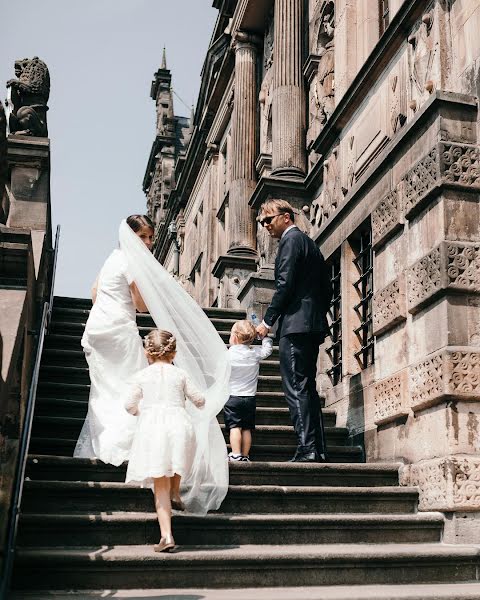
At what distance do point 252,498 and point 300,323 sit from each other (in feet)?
5.56

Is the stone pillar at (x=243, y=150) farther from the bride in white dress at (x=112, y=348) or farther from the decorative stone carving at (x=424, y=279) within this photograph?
the decorative stone carving at (x=424, y=279)

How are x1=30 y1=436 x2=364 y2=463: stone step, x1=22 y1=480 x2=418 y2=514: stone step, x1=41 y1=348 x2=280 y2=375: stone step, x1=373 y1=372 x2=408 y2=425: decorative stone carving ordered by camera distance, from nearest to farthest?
x1=22 y1=480 x2=418 y2=514: stone step < x1=373 y1=372 x2=408 y2=425: decorative stone carving < x1=30 y1=436 x2=364 y2=463: stone step < x1=41 y1=348 x2=280 y2=375: stone step

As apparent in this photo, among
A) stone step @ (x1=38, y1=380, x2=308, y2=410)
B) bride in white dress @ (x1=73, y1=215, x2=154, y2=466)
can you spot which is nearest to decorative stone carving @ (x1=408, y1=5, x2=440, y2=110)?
bride in white dress @ (x1=73, y1=215, x2=154, y2=466)

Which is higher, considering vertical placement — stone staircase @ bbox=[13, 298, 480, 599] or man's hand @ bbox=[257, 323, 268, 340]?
man's hand @ bbox=[257, 323, 268, 340]

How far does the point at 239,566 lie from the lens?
5.29 m

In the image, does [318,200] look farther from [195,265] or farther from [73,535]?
[195,265]

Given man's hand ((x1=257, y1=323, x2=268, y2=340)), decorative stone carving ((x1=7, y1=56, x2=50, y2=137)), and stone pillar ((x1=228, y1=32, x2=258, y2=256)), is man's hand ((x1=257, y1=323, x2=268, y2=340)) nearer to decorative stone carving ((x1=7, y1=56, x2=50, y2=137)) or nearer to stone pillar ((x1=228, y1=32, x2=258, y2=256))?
decorative stone carving ((x1=7, y1=56, x2=50, y2=137))

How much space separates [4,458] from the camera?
5777 mm

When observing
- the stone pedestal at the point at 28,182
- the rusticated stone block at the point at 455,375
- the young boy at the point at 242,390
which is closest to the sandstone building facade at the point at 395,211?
the rusticated stone block at the point at 455,375

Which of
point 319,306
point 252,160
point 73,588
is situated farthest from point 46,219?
point 252,160

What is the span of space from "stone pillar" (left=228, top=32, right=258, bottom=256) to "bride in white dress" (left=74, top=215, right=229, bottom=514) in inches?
362

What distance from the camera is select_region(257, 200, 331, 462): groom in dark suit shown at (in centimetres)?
714

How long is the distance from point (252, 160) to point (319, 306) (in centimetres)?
1061

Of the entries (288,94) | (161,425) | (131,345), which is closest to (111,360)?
(131,345)
